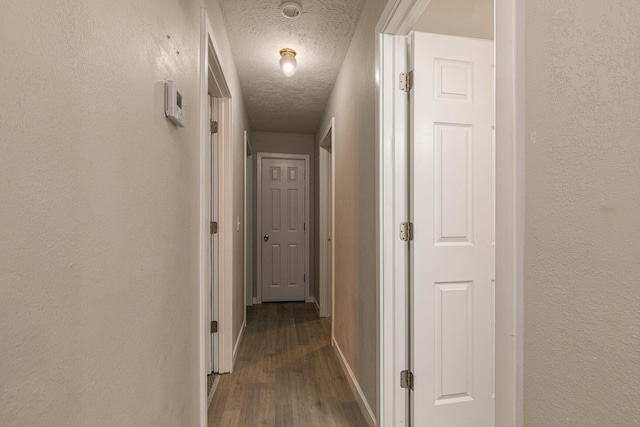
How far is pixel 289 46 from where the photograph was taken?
240cm

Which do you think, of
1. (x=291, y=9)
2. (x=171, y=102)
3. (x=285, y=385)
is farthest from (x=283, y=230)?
(x=171, y=102)

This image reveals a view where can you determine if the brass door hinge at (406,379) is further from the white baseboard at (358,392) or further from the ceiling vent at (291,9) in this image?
the ceiling vent at (291,9)

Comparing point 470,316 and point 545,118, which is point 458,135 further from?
point 545,118

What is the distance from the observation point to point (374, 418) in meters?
1.74

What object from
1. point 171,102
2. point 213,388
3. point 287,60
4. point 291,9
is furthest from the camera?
point 287,60

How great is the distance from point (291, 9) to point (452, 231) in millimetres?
1559

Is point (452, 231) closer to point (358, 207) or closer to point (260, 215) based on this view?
point (358, 207)

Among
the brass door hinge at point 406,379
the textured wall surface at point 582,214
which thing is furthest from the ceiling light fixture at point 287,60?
the brass door hinge at point 406,379

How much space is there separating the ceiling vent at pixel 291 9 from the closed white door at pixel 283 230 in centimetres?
273

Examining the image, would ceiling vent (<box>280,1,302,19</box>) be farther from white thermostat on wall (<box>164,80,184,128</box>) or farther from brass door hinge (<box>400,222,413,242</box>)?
brass door hinge (<box>400,222,413,242</box>)

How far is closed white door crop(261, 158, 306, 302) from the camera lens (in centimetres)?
465

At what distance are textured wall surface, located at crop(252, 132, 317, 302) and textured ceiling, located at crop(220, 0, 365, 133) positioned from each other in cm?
85

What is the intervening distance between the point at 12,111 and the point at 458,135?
165 centimetres

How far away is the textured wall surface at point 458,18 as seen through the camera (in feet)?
4.93
